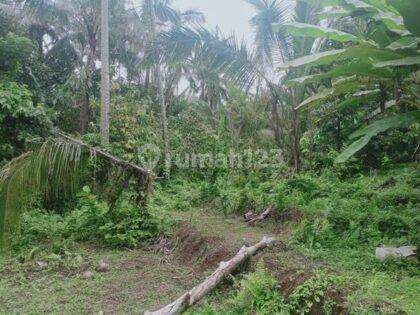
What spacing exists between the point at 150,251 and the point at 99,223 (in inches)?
40.0

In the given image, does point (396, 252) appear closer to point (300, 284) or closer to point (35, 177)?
point (300, 284)

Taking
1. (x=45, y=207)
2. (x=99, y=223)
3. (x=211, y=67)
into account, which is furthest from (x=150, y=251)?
(x=211, y=67)

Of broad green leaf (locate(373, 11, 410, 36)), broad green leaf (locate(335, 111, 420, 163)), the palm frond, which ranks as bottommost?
the palm frond

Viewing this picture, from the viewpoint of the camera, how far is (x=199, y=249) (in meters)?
5.13

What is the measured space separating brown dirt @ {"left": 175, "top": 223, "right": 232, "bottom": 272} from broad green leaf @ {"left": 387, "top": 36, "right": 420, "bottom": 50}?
9.15ft

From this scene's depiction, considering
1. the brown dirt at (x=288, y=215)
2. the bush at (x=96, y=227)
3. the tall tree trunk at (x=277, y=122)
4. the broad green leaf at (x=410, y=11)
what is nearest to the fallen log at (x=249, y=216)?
the brown dirt at (x=288, y=215)

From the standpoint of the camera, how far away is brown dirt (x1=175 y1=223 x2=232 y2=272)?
4734 millimetres

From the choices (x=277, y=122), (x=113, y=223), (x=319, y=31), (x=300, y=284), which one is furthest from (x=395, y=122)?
(x=113, y=223)

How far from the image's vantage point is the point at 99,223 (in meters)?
6.09

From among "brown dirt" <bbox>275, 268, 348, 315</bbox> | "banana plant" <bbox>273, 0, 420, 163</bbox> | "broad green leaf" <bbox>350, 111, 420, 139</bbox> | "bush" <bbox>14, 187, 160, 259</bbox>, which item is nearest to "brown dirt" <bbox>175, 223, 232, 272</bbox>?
"bush" <bbox>14, 187, 160, 259</bbox>

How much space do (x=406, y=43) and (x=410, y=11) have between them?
575 millimetres

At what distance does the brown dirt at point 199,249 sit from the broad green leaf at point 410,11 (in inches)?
116

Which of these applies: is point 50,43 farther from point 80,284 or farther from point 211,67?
point 80,284

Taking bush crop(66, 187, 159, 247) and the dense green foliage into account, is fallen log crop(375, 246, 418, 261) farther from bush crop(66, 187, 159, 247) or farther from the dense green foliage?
bush crop(66, 187, 159, 247)
